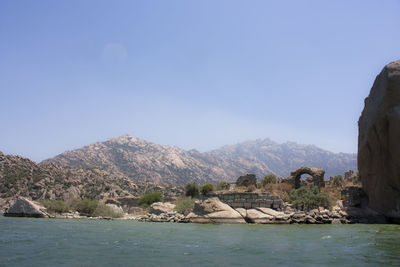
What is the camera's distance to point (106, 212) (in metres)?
43.2

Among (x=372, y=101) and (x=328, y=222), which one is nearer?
(x=328, y=222)

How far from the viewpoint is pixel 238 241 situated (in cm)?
1395

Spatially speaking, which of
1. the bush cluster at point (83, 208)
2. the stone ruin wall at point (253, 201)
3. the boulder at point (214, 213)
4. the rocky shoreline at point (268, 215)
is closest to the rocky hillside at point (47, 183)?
the bush cluster at point (83, 208)

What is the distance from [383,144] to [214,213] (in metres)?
14.3

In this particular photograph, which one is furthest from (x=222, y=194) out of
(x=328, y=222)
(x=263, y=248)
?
(x=263, y=248)

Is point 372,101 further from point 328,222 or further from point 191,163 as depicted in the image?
point 191,163

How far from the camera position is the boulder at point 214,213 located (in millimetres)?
25328

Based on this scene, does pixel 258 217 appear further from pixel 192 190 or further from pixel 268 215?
pixel 192 190

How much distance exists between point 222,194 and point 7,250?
19287mm

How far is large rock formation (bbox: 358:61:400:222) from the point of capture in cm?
2550

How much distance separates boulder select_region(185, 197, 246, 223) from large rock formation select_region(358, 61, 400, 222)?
39.1ft

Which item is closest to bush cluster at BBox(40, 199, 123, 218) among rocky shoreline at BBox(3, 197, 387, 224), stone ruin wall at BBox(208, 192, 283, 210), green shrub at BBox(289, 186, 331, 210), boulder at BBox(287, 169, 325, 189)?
rocky shoreline at BBox(3, 197, 387, 224)

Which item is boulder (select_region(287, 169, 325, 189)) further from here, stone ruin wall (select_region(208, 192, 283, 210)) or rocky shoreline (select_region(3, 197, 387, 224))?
stone ruin wall (select_region(208, 192, 283, 210))

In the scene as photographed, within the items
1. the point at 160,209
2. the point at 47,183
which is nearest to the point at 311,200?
the point at 160,209
